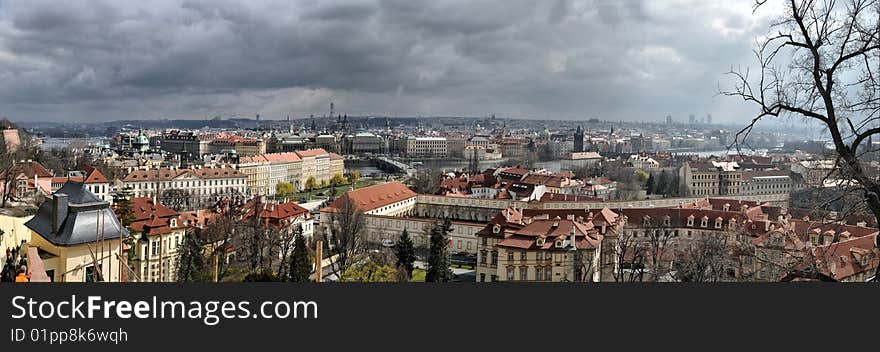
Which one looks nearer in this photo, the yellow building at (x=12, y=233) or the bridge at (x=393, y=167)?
the yellow building at (x=12, y=233)

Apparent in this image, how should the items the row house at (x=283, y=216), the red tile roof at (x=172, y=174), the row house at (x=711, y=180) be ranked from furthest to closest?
1. the row house at (x=711, y=180)
2. the red tile roof at (x=172, y=174)
3. the row house at (x=283, y=216)

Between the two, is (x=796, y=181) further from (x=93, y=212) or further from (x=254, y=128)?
(x=254, y=128)

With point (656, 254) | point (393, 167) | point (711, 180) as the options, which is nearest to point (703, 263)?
point (656, 254)

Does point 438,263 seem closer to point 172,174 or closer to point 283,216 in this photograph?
point 283,216

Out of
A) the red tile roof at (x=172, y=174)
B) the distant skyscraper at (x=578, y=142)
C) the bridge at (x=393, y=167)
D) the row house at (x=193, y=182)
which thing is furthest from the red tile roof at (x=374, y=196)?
the distant skyscraper at (x=578, y=142)

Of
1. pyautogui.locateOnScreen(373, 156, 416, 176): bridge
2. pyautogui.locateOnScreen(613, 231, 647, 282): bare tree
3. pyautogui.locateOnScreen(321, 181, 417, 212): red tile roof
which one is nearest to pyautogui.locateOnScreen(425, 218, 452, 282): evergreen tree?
pyautogui.locateOnScreen(613, 231, 647, 282): bare tree

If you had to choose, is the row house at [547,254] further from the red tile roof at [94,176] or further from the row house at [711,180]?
the row house at [711,180]
